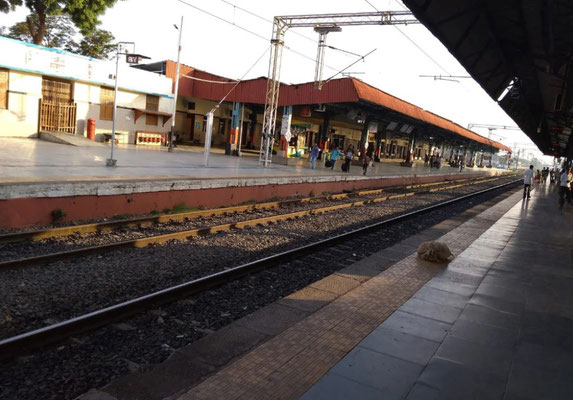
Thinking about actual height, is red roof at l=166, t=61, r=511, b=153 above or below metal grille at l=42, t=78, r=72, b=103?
above

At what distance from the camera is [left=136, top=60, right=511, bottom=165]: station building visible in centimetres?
2470

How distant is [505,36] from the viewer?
24.6 feet

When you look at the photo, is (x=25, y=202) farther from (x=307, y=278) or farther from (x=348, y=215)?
(x=348, y=215)

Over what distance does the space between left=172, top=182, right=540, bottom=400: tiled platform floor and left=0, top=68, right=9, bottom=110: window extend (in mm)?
19506

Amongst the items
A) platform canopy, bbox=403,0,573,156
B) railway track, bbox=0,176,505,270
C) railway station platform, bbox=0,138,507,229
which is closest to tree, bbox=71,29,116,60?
railway station platform, bbox=0,138,507,229

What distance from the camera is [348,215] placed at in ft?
43.5

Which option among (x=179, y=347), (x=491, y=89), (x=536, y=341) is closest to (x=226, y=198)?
(x=491, y=89)

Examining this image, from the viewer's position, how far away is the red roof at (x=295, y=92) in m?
23.1

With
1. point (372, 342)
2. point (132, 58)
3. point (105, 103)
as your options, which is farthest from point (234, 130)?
point (372, 342)

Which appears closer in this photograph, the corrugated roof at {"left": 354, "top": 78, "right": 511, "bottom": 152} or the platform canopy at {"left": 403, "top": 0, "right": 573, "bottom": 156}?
the platform canopy at {"left": 403, "top": 0, "right": 573, "bottom": 156}

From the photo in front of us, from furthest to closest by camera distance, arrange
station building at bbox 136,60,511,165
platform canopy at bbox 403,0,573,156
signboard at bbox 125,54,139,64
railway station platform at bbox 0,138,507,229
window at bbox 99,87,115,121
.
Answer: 1. station building at bbox 136,60,511,165
2. window at bbox 99,87,115,121
3. signboard at bbox 125,54,139,64
4. railway station platform at bbox 0,138,507,229
5. platform canopy at bbox 403,0,573,156

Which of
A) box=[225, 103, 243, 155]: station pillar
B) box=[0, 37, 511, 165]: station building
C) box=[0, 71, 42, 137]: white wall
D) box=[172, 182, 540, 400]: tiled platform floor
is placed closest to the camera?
box=[172, 182, 540, 400]: tiled platform floor

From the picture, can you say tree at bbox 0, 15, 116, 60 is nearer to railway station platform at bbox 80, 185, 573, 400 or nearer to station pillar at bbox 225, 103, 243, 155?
station pillar at bbox 225, 103, 243, 155

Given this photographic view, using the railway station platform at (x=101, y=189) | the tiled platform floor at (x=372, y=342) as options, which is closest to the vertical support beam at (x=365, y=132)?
the railway station platform at (x=101, y=189)
